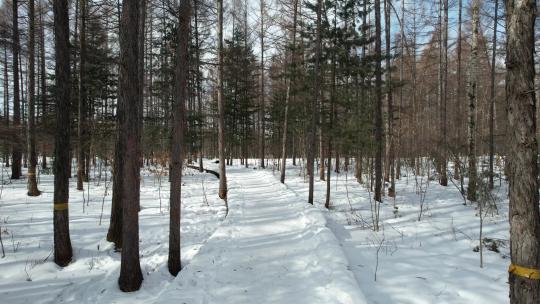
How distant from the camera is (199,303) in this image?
419cm

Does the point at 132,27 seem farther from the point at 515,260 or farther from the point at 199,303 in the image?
the point at 515,260

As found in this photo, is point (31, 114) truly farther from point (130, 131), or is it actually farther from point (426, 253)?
point (426, 253)

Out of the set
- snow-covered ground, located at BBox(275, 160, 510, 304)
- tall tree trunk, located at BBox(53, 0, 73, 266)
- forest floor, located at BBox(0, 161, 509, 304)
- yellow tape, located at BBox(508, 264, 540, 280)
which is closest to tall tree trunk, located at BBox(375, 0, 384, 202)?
snow-covered ground, located at BBox(275, 160, 510, 304)

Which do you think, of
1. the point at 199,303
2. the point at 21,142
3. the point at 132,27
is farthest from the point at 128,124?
the point at 21,142

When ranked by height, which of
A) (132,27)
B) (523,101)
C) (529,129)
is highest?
(132,27)

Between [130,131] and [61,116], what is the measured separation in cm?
174

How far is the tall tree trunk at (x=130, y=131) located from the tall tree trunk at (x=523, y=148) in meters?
4.56

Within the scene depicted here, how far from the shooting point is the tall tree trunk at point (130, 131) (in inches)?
192

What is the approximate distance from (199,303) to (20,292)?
2.87 meters

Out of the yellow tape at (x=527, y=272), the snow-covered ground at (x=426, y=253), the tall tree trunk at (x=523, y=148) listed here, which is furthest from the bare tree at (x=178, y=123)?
the yellow tape at (x=527, y=272)

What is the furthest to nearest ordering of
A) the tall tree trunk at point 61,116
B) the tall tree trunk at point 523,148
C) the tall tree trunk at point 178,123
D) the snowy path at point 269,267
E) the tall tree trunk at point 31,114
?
the tall tree trunk at point 31,114, the tall tree trunk at point 61,116, the tall tree trunk at point 178,123, the snowy path at point 269,267, the tall tree trunk at point 523,148

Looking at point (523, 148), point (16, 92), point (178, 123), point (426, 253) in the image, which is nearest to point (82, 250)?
point (178, 123)

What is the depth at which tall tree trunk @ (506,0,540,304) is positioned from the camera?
286 centimetres

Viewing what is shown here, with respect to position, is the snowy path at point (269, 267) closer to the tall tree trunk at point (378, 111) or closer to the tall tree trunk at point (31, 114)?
the tall tree trunk at point (378, 111)
